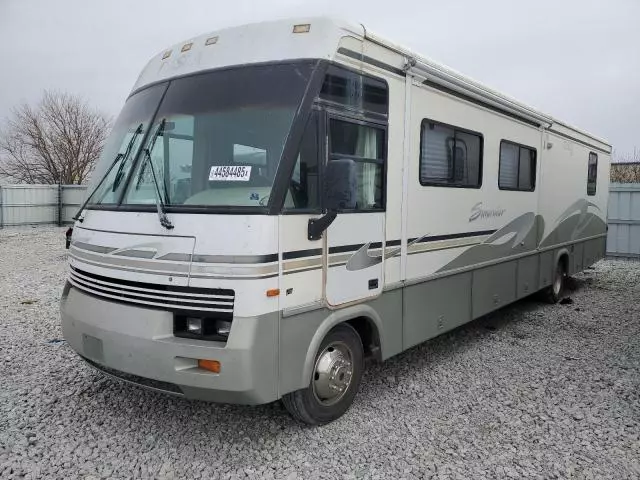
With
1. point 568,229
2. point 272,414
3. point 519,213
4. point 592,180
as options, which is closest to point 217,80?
point 272,414

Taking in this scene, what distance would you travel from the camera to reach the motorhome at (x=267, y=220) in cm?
330

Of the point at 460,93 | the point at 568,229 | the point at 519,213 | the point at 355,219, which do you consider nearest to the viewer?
the point at 355,219

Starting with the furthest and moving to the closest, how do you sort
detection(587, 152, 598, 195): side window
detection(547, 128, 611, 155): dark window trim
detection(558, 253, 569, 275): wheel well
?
detection(587, 152, 598, 195): side window < detection(558, 253, 569, 275): wheel well < detection(547, 128, 611, 155): dark window trim

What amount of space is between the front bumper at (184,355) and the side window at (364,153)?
1235 millimetres

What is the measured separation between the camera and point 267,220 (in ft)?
10.7

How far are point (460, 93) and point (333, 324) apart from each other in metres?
2.81

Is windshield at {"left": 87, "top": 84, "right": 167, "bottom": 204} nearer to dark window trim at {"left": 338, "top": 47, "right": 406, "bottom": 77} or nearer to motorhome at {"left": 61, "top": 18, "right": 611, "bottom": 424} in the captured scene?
motorhome at {"left": 61, "top": 18, "right": 611, "bottom": 424}

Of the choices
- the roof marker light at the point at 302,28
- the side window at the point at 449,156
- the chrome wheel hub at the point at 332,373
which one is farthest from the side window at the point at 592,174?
the roof marker light at the point at 302,28

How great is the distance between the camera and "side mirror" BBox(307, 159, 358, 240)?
3396 mm

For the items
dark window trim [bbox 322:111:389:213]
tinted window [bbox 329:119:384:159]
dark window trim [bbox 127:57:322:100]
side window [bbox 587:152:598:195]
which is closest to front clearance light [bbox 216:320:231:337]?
dark window trim [bbox 322:111:389:213]

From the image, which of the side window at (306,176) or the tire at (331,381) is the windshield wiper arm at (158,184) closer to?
the side window at (306,176)

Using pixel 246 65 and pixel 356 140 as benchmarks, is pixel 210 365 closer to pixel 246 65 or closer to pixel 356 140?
pixel 356 140

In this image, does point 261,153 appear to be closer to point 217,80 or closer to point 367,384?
point 217,80

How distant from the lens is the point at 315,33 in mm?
3689
